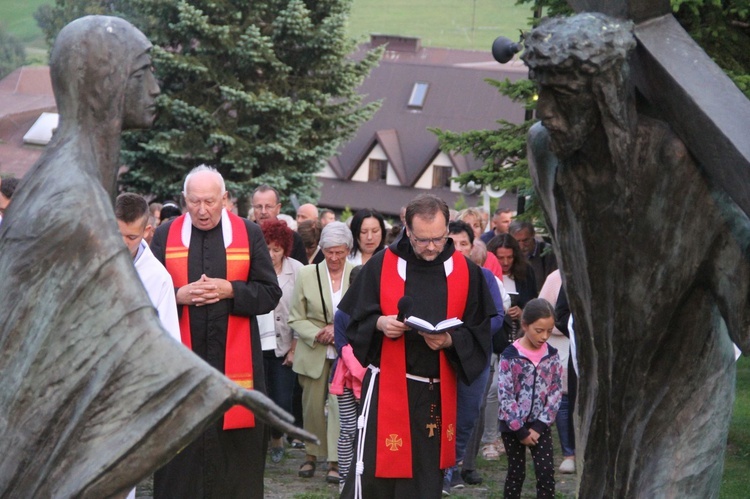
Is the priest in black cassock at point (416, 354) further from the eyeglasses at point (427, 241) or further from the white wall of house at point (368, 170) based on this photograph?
the white wall of house at point (368, 170)

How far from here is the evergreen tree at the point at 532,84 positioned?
1201cm

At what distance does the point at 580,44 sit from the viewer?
4762 millimetres

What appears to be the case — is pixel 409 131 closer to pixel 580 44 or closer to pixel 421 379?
pixel 421 379

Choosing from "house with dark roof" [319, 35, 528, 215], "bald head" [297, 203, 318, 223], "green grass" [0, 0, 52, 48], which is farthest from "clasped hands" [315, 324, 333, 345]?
"house with dark roof" [319, 35, 528, 215]

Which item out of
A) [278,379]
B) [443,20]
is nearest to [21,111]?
[278,379]

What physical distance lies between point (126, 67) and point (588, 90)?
5.23 ft

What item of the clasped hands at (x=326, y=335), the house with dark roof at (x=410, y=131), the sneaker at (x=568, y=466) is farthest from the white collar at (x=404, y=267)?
the house with dark roof at (x=410, y=131)

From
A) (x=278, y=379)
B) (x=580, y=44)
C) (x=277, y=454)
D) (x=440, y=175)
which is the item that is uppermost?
(x=580, y=44)

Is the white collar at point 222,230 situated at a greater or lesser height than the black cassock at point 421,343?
greater

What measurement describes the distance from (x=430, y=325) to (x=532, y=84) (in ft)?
23.1

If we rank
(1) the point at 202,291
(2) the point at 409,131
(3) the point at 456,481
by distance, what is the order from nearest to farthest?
(1) the point at 202,291 < (3) the point at 456,481 < (2) the point at 409,131

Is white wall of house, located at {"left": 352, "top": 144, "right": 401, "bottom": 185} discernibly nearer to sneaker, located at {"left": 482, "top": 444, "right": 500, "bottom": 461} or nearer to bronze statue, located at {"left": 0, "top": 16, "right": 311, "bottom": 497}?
sneaker, located at {"left": 482, "top": 444, "right": 500, "bottom": 461}

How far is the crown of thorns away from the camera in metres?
4.75

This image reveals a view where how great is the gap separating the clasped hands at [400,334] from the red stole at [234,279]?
3.96ft
